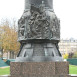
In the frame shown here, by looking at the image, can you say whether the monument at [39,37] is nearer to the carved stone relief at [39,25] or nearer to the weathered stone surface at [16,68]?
the carved stone relief at [39,25]

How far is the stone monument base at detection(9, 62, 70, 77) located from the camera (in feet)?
35.9

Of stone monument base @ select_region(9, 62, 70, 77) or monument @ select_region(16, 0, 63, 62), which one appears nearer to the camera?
stone monument base @ select_region(9, 62, 70, 77)

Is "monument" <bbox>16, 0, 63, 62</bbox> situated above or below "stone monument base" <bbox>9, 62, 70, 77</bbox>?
above

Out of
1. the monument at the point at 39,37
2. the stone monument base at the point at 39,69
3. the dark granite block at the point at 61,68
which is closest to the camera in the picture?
the stone monument base at the point at 39,69

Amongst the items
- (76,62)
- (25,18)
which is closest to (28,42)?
(25,18)

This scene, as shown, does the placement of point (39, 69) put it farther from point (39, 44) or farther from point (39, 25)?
point (39, 25)

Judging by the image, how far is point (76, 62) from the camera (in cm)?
4866

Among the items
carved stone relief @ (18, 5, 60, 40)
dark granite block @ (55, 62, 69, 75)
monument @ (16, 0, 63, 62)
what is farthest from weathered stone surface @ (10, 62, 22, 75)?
dark granite block @ (55, 62, 69, 75)

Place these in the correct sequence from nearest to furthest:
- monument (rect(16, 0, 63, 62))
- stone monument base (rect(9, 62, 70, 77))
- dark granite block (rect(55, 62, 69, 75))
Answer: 1. stone monument base (rect(9, 62, 70, 77))
2. dark granite block (rect(55, 62, 69, 75))
3. monument (rect(16, 0, 63, 62))

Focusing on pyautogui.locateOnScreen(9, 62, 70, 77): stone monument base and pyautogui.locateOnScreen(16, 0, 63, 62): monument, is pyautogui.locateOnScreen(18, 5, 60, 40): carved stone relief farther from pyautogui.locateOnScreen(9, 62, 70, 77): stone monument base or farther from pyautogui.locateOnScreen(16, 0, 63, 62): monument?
pyautogui.locateOnScreen(9, 62, 70, 77): stone monument base

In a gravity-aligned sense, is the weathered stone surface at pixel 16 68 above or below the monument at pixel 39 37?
below

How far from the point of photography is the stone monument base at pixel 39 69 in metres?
10.9

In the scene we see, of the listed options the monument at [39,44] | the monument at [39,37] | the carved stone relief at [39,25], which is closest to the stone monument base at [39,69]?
the monument at [39,44]

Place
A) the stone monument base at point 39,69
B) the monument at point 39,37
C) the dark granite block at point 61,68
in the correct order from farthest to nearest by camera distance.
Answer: the monument at point 39,37 < the dark granite block at point 61,68 < the stone monument base at point 39,69
